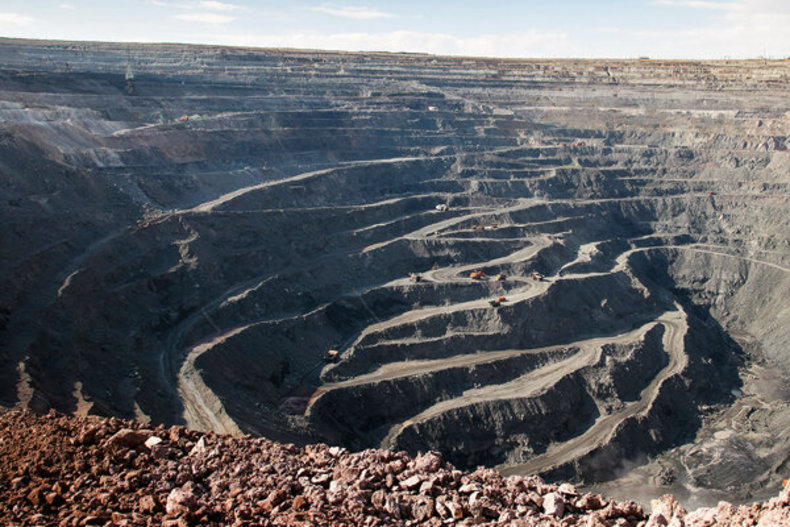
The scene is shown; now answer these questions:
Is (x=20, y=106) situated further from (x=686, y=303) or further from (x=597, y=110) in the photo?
(x=597, y=110)

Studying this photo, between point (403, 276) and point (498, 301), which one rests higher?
point (403, 276)

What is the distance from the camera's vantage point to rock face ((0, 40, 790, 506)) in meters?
38.2

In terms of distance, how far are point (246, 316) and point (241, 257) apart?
7165 millimetres

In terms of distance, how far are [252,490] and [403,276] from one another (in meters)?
42.1

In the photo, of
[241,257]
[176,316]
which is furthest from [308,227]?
[176,316]

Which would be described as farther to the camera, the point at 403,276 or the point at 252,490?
the point at 403,276

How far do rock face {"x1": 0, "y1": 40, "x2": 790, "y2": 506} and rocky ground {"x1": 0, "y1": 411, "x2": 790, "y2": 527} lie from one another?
50 cm

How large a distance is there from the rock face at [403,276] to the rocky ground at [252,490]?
0.50 m

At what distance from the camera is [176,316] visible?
1679 inches

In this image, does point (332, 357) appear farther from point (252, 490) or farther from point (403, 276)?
point (252, 490)

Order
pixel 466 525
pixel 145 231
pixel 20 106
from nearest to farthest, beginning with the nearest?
pixel 466 525 < pixel 145 231 < pixel 20 106

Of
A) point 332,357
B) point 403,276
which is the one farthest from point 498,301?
point 332,357

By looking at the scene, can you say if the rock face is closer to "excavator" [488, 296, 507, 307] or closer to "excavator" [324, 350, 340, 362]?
"excavator" [324, 350, 340, 362]

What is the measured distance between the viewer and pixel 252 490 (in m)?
14.9
